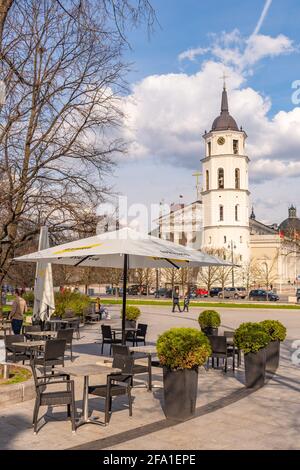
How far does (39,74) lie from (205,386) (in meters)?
9.92

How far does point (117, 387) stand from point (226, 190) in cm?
8528

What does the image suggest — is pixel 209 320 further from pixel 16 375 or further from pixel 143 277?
pixel 143 277

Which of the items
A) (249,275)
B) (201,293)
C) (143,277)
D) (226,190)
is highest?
(226,190)

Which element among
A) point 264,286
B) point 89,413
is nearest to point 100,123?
point 89,413

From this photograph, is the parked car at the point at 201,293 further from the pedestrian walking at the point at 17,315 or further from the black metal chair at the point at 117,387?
the black metal chair at the point at 117,387

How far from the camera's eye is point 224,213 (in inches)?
3583

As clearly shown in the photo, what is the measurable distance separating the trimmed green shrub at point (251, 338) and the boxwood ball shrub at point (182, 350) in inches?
90.5

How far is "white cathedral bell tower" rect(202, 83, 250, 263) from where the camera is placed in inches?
3526

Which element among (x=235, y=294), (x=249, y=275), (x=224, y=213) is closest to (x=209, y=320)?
(x=235, y=294)

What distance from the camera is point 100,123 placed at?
1592cm

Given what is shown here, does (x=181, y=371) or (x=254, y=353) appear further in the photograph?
(x=254, y=353)

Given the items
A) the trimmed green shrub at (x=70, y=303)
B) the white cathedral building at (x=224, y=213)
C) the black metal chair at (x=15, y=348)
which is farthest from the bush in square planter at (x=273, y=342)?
the white cathedral building at (x=224, y=213)

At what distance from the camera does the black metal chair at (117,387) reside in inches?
282
